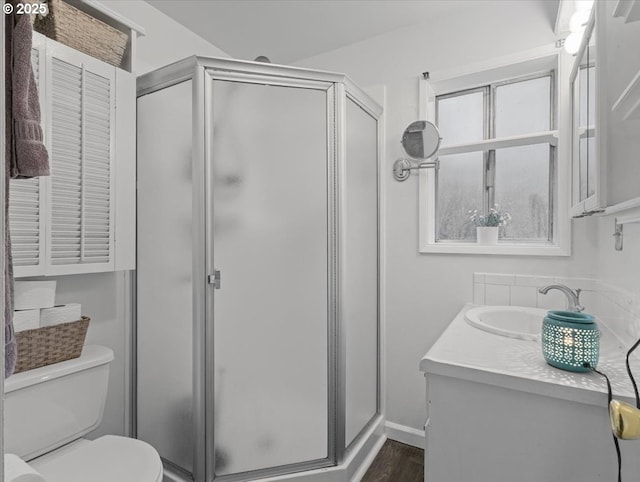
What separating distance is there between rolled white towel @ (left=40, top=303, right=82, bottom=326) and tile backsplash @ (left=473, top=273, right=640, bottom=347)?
6.28ft

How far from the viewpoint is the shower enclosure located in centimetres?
156

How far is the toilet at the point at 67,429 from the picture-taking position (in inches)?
45.7

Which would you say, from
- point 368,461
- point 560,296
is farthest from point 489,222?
point 368,461

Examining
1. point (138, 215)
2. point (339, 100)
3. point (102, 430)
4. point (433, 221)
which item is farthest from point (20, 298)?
point (433, 221)

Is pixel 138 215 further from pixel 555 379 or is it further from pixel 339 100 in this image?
pixel 555 379

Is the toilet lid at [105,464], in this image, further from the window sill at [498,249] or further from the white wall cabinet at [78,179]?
the window sill at [498,249]

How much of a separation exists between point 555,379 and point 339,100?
4.67 feet

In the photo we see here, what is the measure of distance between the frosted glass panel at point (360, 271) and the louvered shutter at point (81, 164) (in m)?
1.10

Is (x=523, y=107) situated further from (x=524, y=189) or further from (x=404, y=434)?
(x=404, y=434)

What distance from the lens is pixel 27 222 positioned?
4.15 feet

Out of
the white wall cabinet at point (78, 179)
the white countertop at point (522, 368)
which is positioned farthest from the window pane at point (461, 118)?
the white wall cabinet at point (78, 179)

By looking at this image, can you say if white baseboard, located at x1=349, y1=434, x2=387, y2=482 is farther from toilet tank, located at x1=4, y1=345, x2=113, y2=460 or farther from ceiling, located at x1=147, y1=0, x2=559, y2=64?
ceiling, located at x1=147, y1=0, x2=559, y2=64

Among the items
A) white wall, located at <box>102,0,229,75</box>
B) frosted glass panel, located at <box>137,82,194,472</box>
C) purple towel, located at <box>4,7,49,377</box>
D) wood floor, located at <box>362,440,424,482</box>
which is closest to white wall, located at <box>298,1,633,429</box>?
wood floor, located at <box>362,440,424,482</box>

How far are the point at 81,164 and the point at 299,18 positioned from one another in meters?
1.49
